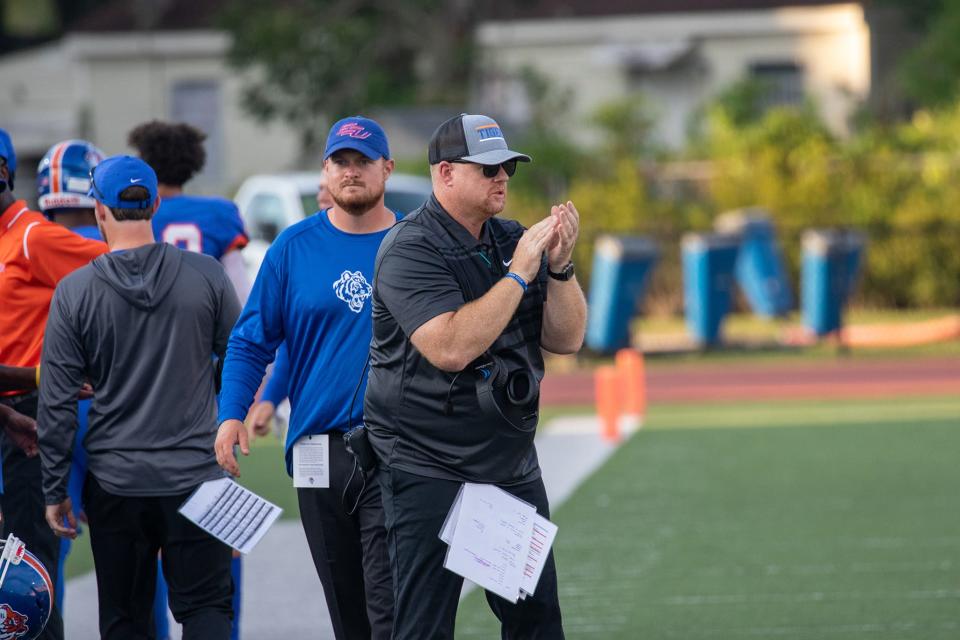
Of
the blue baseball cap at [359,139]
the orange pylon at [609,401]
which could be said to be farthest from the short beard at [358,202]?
the orange pylon at [609,401]

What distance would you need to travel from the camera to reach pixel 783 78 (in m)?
36.1

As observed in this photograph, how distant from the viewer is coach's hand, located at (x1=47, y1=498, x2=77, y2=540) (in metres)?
5.52

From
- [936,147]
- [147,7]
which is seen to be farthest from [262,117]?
[936,147]

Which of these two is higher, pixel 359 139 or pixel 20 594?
pixel 359 139

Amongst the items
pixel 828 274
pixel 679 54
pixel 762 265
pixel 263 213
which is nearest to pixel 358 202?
pixel 263 213

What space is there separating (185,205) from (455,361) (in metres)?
2.62

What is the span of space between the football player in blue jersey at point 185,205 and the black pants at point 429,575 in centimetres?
198

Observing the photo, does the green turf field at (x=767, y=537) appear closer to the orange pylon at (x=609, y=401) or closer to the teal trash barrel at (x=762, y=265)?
the orange pylon at (x=609, y=401)

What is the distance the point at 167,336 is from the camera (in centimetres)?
562

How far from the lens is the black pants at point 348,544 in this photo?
541 cm

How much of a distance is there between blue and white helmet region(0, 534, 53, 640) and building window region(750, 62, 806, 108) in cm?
3193

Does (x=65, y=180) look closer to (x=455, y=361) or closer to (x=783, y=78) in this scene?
(x=455, y=361)

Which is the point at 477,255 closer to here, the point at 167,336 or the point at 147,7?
the point at 167,336

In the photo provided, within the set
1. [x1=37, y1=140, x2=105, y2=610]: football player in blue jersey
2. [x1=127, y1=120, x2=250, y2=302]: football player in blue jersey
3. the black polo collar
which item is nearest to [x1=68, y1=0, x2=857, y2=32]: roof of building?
[x1=127, y1=120, x2=250, y2=302]: football player in blue jersey
